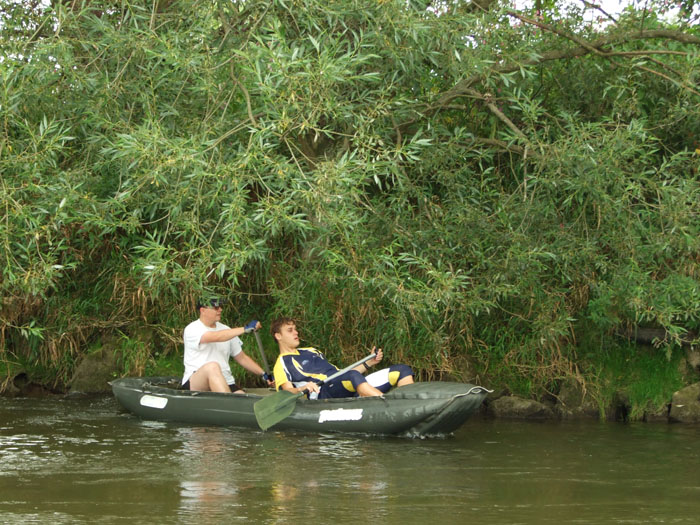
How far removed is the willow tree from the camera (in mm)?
7594

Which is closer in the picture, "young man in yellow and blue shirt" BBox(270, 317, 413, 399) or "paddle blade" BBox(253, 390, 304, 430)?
"paddle blade" BBox(253, 390, 304, 430)

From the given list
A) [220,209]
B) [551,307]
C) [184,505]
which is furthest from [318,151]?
[184,505]

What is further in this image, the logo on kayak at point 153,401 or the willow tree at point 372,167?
the logo on kayak at point 153,401

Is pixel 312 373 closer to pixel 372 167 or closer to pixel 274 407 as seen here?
pixel 274 407

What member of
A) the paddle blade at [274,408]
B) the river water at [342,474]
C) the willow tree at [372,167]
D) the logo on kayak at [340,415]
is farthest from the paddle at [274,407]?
the willow tree at [372,167]

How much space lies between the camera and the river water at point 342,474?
5559mm

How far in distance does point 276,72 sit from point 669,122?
4085mm

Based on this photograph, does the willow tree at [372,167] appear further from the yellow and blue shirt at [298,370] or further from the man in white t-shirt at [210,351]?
the yellow and blue shirt at [298,370]

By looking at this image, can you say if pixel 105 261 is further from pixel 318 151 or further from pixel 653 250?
pixel 653 250

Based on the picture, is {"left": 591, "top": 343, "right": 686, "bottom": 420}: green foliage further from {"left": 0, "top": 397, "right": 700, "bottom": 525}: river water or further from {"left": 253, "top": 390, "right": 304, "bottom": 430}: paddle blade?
{"left": 253, "top": 390, "right": 304, "bottom": 430}: paddle blade

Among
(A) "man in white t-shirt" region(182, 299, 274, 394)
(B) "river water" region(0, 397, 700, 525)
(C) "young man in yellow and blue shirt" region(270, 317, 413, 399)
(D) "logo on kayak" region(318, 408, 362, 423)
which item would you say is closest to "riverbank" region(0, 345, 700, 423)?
(B) "river water" region(0, 397, 700, 525)

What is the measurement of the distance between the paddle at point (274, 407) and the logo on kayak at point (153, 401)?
3.76ft

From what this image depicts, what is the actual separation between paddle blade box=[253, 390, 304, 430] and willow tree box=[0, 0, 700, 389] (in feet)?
3.55

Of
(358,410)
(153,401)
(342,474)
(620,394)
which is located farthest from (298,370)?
(620,394)
